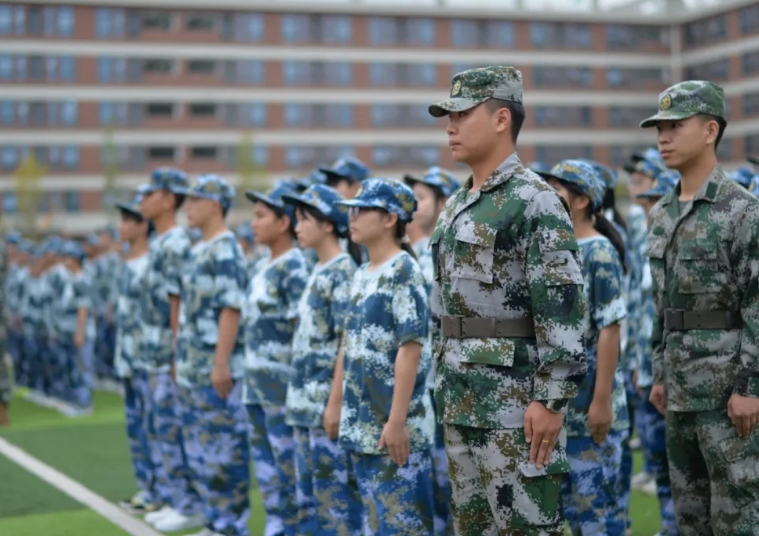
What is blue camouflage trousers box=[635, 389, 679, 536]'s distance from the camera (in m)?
6.88

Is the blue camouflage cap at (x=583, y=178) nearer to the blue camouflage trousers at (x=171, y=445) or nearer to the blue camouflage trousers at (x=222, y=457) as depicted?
the blue camouflage trousers at (x=222, y=457)

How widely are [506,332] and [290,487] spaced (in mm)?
3064

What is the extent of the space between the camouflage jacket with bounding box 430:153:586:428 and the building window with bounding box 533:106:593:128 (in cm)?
6159

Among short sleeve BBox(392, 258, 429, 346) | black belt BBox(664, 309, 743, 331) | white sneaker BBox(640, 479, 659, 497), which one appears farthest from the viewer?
white sneaker BBox(640, 479, 659, 497)

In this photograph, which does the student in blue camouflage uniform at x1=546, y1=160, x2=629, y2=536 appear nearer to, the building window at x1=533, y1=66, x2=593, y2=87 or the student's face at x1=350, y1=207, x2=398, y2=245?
the student's face at x1=350, y1=207, x2=398, y2=245

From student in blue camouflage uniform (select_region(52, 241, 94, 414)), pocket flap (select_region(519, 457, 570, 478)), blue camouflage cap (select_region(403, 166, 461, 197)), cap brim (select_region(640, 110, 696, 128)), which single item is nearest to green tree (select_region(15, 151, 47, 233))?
student in blue camouflage uniform (select_region(52, 241, 94, 414))

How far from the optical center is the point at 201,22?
5991 centimetres

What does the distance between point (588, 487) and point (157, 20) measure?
57.0 metres

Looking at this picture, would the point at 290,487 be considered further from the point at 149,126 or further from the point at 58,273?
the point at 149,126

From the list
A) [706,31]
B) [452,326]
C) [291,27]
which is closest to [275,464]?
[452,326]

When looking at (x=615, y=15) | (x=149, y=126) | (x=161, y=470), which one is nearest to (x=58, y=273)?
(x=161, y=470)

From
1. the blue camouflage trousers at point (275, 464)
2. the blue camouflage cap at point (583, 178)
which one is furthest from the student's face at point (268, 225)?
the blue camouflage cap at point (583, 178)

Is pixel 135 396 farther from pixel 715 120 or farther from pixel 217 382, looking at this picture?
pixel 715 120

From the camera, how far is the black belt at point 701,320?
5.02 metres
